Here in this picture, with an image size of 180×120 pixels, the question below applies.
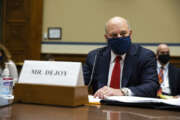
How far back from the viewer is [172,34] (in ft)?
18.3

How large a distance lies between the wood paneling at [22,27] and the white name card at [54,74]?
476 centimetres

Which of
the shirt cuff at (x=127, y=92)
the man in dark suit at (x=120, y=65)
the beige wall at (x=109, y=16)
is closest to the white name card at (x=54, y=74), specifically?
the shirt cuff at (x=127, y=92)

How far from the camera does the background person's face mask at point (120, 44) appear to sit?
237 centimetres

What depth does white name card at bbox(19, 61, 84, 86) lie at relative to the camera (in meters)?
1.35

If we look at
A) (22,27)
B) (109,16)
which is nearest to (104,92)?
(109,16)

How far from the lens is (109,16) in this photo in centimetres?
586

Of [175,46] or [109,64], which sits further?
[175,46]

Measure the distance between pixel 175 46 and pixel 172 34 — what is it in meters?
0.23

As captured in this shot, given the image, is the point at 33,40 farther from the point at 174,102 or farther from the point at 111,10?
the point at 174,102

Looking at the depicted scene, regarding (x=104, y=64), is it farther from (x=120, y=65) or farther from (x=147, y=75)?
(x=147, y=75)

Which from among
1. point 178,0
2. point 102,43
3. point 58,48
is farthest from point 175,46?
point 58,48

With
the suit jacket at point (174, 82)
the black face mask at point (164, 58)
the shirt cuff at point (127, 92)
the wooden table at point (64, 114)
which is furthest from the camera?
the black face mask at point (164, 58)

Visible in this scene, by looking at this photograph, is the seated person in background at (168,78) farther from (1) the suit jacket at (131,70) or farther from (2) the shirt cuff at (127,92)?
(2) the shirt cuff at (127,92)

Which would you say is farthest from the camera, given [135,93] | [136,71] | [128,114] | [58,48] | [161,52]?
[58,48]
